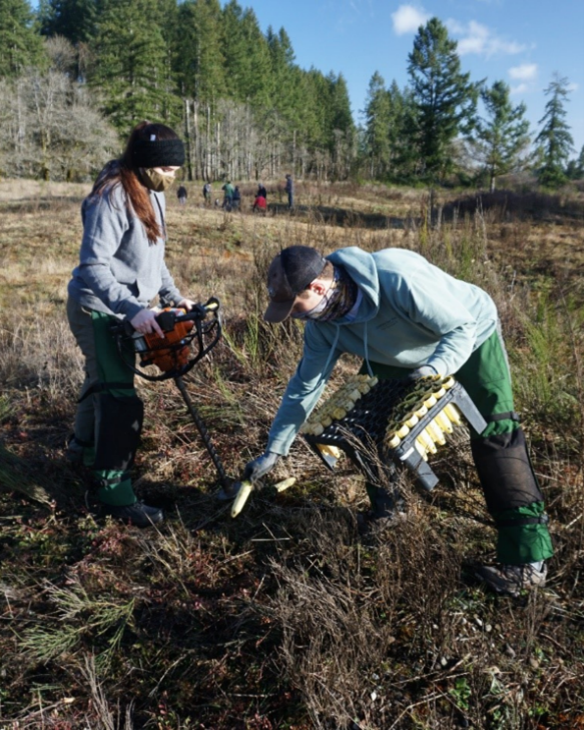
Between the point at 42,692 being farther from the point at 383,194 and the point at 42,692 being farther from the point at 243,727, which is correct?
the point at 383,194

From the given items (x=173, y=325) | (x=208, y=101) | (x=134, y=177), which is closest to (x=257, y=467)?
(x=173, y=325)

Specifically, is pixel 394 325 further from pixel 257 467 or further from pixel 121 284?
pixel 121 284

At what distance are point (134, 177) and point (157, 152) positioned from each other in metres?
0.16

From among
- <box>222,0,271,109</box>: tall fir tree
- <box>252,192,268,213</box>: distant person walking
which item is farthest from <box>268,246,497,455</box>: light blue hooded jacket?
<box>222,0,271,109</box>: tall fir tree

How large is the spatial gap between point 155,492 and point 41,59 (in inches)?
2042

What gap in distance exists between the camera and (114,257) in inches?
104

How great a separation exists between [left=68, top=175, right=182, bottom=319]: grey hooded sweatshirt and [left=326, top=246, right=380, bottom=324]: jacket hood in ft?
3.09

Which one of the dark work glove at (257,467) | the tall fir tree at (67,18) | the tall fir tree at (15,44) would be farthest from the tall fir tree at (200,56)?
the dark work glove at (257,467)

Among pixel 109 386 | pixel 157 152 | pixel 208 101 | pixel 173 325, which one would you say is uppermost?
pixel 208 101

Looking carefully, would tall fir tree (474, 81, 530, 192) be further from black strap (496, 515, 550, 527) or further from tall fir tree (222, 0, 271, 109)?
black strap (496, 515, 550, 527)

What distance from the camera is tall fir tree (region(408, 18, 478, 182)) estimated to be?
1406 inches

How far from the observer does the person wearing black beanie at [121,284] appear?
249 cm

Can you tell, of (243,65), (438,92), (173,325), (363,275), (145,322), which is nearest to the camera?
(363,275)

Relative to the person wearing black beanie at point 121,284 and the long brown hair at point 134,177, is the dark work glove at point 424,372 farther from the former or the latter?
the long brown hair at point 134,177
